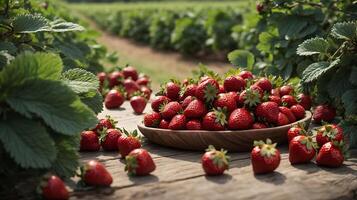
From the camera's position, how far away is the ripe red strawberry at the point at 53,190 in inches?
72.2

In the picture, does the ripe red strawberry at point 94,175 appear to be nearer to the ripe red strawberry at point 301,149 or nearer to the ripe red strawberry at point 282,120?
the ripe red strawberry at point 301,149

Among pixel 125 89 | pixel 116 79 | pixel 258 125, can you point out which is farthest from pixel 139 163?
pixel 116 79

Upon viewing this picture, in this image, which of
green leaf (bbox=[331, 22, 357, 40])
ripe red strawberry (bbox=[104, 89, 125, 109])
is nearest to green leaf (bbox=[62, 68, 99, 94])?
green leaf (bbox=[331, 22, 357, 40])

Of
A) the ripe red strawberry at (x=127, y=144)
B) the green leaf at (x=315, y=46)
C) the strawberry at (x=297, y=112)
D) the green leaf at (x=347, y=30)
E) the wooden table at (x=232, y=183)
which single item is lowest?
the wooden table at (x=232, y=183)

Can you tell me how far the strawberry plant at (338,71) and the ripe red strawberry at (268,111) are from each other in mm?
411

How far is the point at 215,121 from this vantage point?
2361 millimetres

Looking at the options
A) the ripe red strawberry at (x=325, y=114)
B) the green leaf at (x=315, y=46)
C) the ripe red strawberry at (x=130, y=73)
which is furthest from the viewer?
the ripe red strawberry at (x=130, y=73)

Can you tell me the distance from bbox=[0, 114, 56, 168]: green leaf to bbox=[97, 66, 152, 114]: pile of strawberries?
4.91 ft

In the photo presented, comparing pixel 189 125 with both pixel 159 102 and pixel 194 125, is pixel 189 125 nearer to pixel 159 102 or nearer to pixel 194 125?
pixel 194 125

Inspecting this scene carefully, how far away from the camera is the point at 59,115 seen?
192cm

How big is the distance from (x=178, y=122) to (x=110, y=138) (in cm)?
31

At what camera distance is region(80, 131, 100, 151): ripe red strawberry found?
2502 millimetres

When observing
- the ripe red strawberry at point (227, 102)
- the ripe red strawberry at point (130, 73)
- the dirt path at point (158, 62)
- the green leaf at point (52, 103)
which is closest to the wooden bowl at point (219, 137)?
the ripe red strawberry at point (227, 102)

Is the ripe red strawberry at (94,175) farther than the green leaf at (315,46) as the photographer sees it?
No
